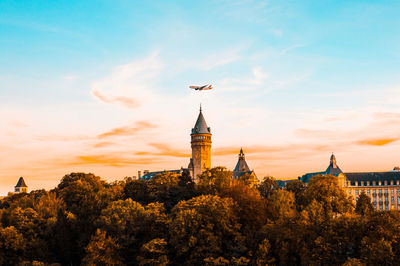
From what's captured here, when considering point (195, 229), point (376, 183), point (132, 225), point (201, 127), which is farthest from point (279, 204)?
point (376, 183)

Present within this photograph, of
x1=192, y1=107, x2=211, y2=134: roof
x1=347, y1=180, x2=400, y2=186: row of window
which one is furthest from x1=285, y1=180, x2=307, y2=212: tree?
x1=347, y1=180, x2=400, y2=186: row of window

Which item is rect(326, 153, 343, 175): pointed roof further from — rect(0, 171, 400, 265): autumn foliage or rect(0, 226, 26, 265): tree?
rect(0, 226, 26, 265): tree

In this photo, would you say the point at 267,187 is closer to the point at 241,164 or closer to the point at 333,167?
→ the point at 241,164

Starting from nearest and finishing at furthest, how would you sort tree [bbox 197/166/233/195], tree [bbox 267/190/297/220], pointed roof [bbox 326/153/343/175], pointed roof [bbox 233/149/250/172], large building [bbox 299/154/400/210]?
tree [bbox 267/190/297/220] → tree [bbox 197/166/233/195] → large building [bbox 299/154/400/210] → pointed roof [bbox 326/153/343/175] → pointed roof [bbox 233/149/250/172]

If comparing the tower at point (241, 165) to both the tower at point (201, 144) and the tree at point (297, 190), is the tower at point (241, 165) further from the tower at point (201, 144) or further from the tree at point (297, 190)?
the tree at point (297, 190)

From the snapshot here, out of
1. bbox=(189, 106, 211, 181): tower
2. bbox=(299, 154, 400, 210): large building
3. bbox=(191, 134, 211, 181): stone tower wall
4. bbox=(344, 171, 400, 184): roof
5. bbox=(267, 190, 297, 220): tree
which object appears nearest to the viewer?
bbox=(267, 190, 297, 220): tree

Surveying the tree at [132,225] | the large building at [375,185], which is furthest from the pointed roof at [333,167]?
the tree at [132,225]

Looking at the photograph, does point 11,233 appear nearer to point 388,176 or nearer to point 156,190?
point 156,190
